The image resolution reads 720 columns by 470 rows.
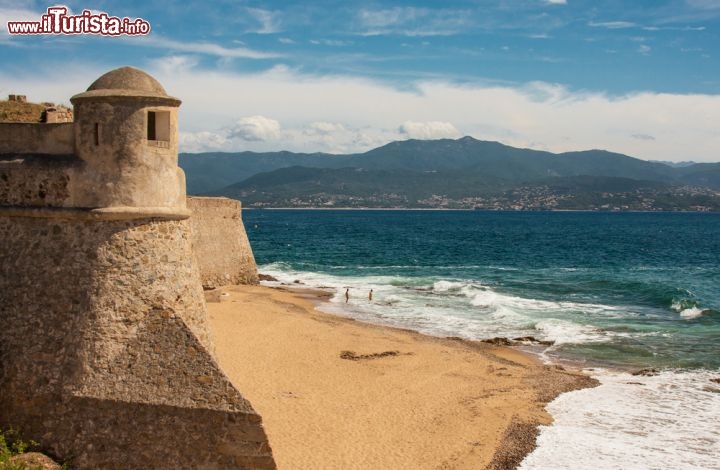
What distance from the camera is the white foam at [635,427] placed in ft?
48.3

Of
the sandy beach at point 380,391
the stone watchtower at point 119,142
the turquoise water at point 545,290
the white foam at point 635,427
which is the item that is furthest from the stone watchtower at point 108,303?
the turquoise water at point 545,290

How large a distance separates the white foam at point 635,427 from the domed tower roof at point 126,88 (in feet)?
35.8

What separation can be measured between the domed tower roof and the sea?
11.0 metres

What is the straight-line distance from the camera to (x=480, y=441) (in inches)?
624

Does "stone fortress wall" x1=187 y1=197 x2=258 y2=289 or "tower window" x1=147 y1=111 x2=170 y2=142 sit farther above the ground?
"tower window" x1=147 y1=111 x2=170 y2=142

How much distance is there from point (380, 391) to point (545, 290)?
26674 millimetres

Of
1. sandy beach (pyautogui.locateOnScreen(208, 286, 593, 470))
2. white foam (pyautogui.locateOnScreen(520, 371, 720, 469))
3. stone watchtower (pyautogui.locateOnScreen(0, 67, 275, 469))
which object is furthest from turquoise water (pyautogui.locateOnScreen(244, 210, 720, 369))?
stone watchtower (pyautogui.locateOnScreen(0, 67, 275, 469))

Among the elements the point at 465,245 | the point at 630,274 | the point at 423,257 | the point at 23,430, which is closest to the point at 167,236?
the point at 23,430

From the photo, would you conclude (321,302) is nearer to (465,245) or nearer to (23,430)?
(23,430)

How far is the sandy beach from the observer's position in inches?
586

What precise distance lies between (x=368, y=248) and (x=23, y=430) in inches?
2627

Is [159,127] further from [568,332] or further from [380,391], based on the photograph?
[568,332]

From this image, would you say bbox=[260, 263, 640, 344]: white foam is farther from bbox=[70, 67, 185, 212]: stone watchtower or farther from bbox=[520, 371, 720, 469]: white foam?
bbox=[70, 67, 185, 212]: stone watchtower

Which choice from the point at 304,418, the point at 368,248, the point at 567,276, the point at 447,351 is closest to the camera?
the point at 304,418
